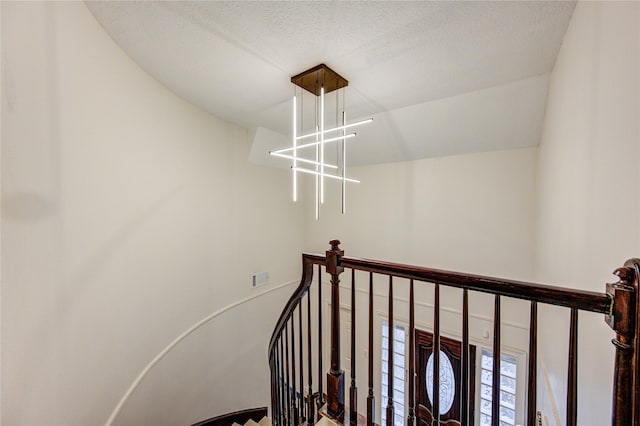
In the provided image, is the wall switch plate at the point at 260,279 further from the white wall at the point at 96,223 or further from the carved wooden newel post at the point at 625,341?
the carved wooden newel post at the point at 625,341

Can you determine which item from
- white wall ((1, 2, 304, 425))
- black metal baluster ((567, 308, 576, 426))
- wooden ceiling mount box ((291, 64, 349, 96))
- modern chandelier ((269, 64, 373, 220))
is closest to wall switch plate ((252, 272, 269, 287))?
white wall ((1, 2, 304, 425))

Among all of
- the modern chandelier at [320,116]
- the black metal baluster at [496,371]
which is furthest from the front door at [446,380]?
the black metal baluster at [496,371]

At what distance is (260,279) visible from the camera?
156 inches

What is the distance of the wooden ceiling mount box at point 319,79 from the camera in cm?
218

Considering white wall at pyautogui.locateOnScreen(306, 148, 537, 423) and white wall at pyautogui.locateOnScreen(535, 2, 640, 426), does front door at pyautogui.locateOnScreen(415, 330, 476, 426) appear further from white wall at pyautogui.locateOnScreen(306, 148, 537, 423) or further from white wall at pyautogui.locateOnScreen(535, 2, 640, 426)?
white wall at pyautogui.locateOnScreen(535, 2, 640, 426)

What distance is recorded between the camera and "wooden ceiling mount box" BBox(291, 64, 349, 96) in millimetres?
2182

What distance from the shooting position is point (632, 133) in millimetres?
934

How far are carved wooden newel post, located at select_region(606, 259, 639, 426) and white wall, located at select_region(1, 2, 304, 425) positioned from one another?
91.4 inches

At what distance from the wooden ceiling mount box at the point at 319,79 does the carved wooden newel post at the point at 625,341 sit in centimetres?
212

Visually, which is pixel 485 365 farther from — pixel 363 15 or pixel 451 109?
pixel 363 15

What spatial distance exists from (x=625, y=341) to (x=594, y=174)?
36.5 inches

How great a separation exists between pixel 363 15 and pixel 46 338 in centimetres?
262

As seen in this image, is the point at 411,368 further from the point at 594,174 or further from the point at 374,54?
the point at 374,54

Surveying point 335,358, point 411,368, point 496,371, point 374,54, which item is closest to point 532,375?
point 496,371
